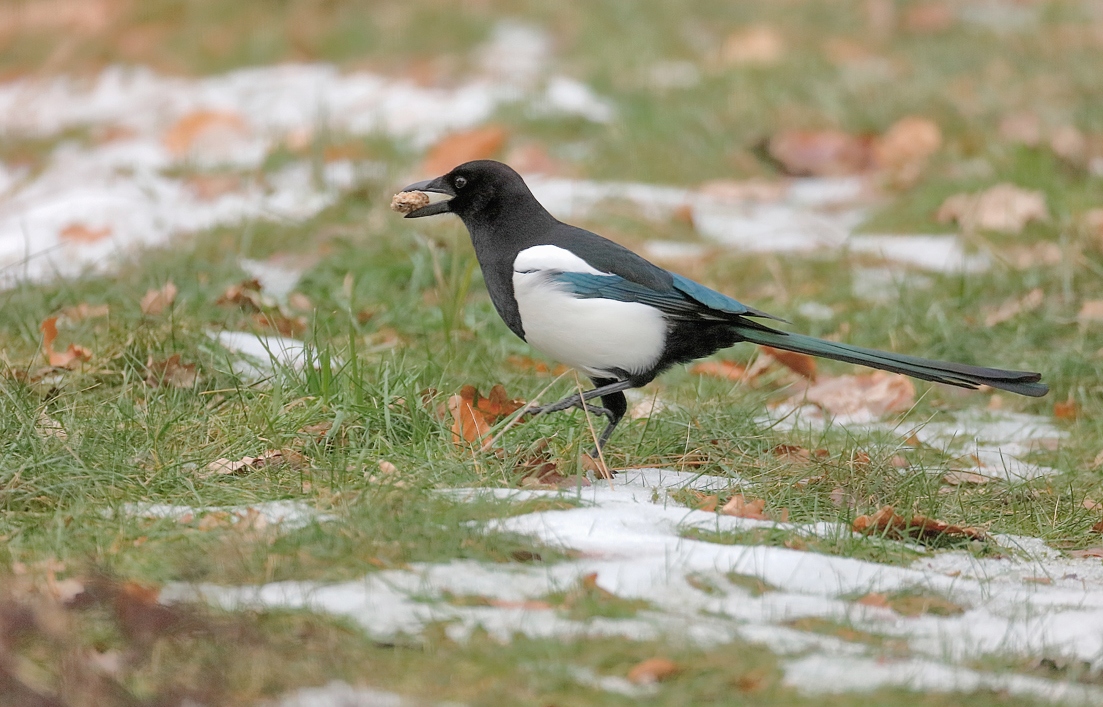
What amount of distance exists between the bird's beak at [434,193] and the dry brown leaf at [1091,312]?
2.32 metres

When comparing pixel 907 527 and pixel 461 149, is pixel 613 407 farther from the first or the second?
pixel 461 149

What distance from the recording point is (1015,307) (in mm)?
4555

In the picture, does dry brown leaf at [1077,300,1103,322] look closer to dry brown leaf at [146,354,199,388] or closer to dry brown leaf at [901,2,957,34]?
dry brown leaf at [146,354,199,388]

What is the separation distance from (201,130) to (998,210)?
3993mm

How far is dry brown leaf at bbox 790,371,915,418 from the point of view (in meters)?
3.91

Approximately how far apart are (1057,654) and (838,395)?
1941 mm

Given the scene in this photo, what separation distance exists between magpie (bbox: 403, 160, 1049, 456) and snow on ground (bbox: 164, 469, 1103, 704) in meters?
0.51

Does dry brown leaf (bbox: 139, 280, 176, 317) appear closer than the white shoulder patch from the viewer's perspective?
No

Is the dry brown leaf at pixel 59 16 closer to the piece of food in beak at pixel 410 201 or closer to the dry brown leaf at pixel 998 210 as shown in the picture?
the piece of food in beak at pixel 410 201

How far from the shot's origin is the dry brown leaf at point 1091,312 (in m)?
4.37

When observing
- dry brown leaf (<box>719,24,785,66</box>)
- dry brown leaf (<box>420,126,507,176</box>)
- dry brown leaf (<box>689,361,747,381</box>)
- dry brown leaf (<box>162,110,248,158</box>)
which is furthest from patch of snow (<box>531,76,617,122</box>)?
Result: dry brown leaf (<box>689,361,747,381</box>)

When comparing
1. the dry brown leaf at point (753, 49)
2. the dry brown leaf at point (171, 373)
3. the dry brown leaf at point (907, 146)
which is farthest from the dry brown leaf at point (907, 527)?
the dry brown leaf at point (753, 49)

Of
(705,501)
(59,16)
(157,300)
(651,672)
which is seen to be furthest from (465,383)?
(59,16)

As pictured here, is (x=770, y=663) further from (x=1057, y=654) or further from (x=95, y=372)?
(x=95, y=372)
